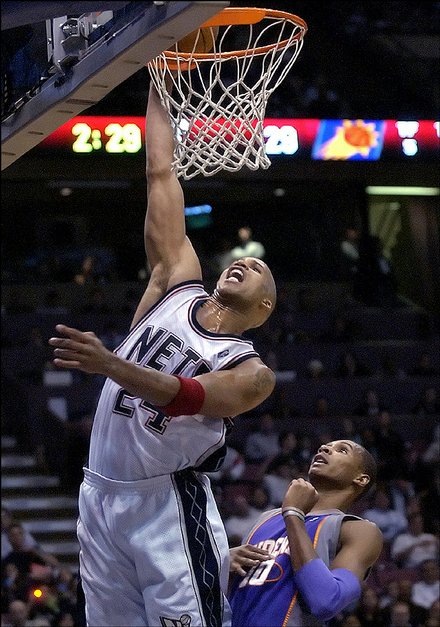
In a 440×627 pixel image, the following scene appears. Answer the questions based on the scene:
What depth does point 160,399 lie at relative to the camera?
323cm

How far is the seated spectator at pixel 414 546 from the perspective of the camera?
31.9 feet

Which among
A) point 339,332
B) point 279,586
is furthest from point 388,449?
point 279,586

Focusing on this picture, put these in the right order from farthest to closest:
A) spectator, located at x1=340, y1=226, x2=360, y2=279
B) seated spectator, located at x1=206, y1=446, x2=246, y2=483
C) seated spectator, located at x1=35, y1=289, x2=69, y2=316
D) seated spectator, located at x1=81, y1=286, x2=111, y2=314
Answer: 1. spectator, located at x1=340, y1=226, x2=360, y2=279
2. seated spectator, located at x1=35, y1=289, x2=69, y2=316
3. seated spectator, located at x1=81, y1=286, x2=111, y2=314
4. seated spectator, located at x1=206, y1=446, x2=246, y2=483

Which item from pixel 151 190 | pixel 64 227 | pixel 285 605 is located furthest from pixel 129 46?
pixel 64 227

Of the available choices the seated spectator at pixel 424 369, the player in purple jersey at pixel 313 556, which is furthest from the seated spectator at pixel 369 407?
the player in purple jersey at pixel 313 556

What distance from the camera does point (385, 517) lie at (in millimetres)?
10016

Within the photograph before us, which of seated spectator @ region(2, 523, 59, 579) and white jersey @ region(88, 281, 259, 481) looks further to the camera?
seated spectator @ region(2, 523, 59, 579)

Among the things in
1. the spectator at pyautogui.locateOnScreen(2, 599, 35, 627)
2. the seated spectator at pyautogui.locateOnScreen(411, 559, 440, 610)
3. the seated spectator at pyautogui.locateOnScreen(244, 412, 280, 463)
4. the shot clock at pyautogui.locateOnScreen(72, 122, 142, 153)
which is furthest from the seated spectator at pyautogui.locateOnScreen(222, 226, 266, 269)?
the spectator at pyautogui.locateOnScreen(2, 599, 35, 627)

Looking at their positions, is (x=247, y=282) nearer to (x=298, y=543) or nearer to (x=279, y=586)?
(x=298, y=543)

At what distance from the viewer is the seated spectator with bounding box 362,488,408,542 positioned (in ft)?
32.7

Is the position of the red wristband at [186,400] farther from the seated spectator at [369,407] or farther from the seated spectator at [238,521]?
the seated spectator at [369,407]

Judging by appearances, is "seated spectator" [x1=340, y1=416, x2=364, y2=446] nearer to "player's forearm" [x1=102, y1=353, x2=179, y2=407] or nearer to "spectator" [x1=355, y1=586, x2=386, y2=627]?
"spectator" [x1=355, y1=586, x2=386, y2=627]

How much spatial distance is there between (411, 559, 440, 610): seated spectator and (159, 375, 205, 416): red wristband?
636 centimetres

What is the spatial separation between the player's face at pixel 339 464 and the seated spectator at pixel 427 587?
558 centimetres
